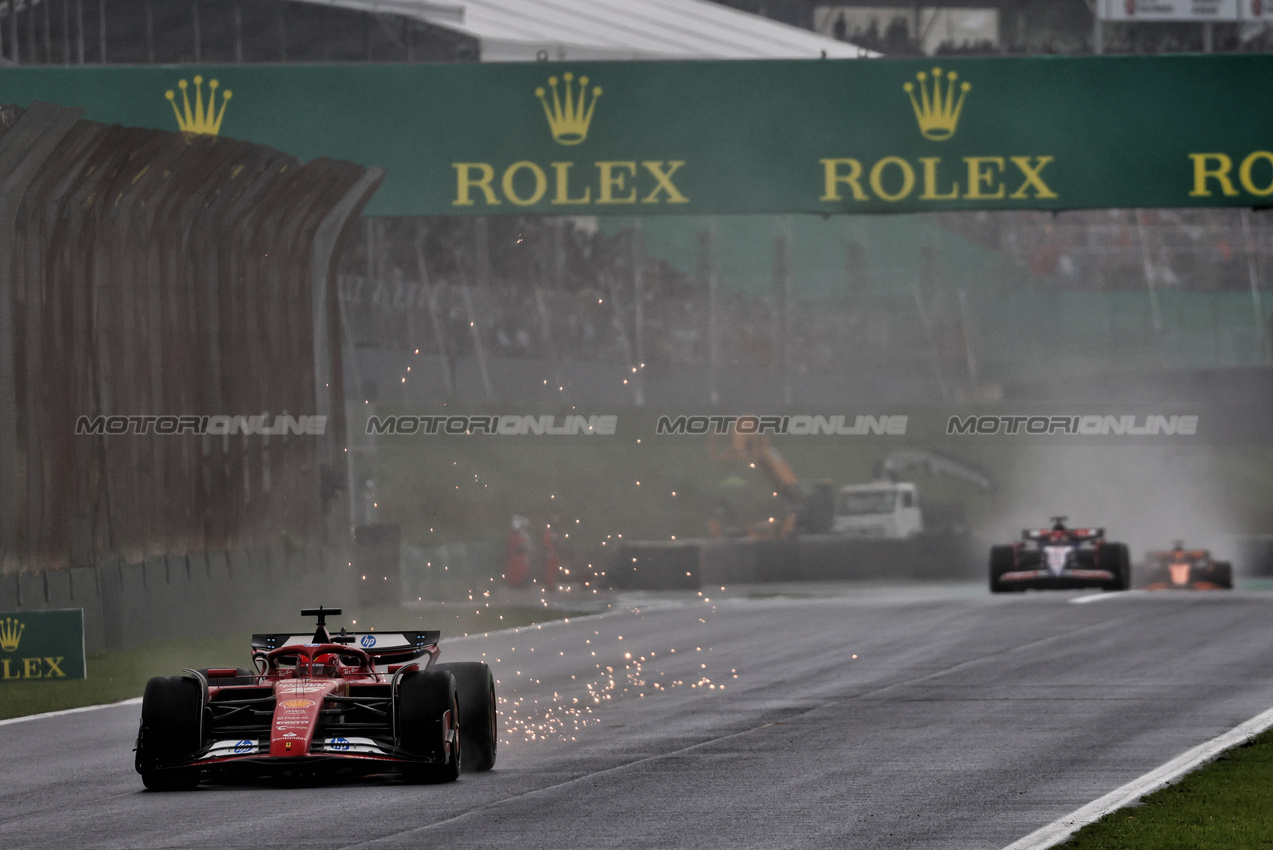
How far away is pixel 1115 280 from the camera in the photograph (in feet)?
182

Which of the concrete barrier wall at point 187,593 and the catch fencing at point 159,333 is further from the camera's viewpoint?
the catch fencing at point 159,333

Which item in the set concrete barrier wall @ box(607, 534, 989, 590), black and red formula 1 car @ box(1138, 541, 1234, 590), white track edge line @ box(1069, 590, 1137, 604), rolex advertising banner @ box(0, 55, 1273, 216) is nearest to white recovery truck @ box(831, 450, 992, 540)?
concrete barrier wall @ box(607, 534, 989, 590)

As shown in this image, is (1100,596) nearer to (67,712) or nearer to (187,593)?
(187,593)

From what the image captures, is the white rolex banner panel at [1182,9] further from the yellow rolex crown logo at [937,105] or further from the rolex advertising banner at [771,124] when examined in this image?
the yellow rolex crown logo at [937,105]

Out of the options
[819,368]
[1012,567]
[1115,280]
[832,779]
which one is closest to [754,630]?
[1012,567]

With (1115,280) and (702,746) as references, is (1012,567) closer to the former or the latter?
(702,746)

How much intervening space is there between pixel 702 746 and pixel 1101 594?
18370 millimetres

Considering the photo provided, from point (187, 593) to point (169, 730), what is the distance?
11.7 meters

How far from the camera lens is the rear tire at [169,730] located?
409 inches

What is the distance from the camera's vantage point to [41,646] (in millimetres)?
17875

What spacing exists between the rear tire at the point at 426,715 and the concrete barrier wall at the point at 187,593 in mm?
9526

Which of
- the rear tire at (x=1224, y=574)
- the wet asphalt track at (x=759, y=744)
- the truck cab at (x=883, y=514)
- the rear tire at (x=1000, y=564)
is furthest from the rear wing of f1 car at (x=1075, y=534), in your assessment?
the truck cab at (x=883, y=514)

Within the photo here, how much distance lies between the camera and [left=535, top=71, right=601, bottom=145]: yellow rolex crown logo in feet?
67.7

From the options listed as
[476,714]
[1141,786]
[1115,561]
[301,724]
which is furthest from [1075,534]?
[301,724]
